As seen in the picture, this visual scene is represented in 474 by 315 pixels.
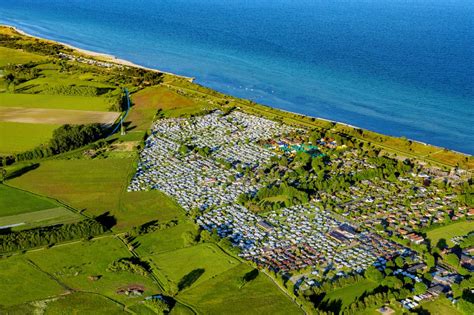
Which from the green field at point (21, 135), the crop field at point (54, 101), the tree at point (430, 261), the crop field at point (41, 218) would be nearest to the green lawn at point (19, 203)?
the crop field at point (41, 218)

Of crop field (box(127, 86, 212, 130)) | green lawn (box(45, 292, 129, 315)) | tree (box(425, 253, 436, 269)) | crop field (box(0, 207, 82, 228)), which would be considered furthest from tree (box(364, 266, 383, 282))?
crop field (box(127, 86, 212, 130))

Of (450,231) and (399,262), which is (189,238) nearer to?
(399,262)

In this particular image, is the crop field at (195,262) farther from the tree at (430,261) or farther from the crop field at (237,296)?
the tree at (430,261)

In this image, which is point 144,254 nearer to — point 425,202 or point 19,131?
point 425,202

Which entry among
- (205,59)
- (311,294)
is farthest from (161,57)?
(311,294)

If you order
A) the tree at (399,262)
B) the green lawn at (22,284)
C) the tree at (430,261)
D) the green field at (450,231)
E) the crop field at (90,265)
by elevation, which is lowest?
the green lawn at (22,284)
